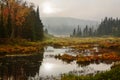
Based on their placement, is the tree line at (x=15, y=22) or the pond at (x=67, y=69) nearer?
the pond at (x=67, y=69)

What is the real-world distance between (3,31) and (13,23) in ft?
40.8

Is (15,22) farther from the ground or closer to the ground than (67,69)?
farther from the ground

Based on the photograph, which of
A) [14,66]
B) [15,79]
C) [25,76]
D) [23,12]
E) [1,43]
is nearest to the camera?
[15,79]

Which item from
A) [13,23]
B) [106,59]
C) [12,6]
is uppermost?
[12,6]

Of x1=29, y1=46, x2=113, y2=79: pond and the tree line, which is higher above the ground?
the tree line

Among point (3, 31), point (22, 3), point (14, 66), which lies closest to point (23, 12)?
point (22, 3)

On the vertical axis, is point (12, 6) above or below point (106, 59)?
above

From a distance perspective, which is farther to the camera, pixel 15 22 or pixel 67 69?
pixel 15 22

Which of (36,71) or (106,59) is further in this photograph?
(106,59)

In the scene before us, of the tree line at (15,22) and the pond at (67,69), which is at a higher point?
the tree line at (15,22)

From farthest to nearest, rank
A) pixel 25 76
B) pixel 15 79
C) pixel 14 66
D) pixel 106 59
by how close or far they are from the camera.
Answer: pixel 106 59 → pixel 14 66 → pixel 25 76 → pixel 15 79

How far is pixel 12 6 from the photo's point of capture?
303ft

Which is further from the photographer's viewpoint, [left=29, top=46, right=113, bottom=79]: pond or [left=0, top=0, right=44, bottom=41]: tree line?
[left=0, top=0, right=44, bottom=41]: tree line

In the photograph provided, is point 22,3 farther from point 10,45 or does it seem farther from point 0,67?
point 0,67
